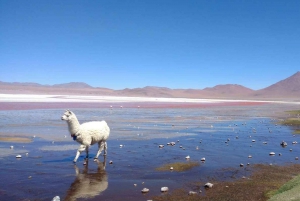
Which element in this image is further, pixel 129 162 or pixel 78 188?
pixel 129 162

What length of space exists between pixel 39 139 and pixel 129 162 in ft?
27.2

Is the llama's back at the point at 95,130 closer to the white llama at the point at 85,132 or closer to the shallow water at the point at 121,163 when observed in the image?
the white llama at the point at 85,132

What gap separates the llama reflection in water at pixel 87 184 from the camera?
31.2 feet

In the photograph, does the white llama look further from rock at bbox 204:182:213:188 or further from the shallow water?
rock at bbox 204:182:213:188

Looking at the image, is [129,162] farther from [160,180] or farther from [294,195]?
[294,195]

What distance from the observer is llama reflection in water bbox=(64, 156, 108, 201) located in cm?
950

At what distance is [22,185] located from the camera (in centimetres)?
1029

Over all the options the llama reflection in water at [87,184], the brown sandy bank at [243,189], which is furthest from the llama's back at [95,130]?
the brown sandy bank at [243,189]

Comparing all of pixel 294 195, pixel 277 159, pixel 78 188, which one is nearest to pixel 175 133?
pixel 277 159

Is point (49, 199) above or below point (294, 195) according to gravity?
below

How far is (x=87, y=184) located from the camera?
10.6 metres

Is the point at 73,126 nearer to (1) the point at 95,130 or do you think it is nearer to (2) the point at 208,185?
(1) the point at 95,130

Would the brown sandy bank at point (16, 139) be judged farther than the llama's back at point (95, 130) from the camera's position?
Yes

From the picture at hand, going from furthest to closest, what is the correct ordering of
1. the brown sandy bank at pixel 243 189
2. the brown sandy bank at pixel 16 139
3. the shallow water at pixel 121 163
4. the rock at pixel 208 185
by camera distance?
1. the brown sandy bank at pixel 16 139
2. the rock at pixel 208 185
3. the shallow water at pixel 121 163
4. the brown sandy bank at pixel 243 189
